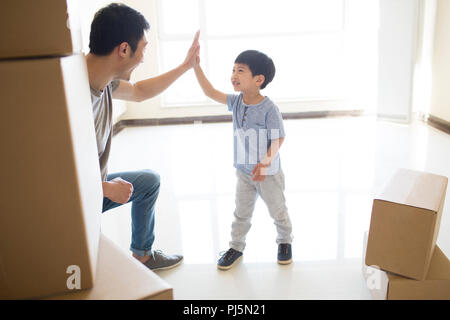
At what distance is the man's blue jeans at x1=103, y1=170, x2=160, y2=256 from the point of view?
1.74 metres

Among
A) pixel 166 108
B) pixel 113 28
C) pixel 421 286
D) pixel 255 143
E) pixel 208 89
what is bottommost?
pixel 421 286

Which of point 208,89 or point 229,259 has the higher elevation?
point 208,89

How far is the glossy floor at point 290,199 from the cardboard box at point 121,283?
24.6 inches

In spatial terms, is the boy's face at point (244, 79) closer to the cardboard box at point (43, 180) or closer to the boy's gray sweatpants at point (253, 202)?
the boy's gray sweatpants at point (253, 202)

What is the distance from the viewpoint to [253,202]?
1.91 m

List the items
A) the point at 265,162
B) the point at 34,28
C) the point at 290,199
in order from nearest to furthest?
the point at 34,28
the point at 265,162
the point at 290,199

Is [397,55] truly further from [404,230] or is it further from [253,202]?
[404,230]

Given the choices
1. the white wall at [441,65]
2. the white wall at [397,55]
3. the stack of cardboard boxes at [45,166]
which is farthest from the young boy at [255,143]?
the white wall at [397,55]

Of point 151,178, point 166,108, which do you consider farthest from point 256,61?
point 166,108

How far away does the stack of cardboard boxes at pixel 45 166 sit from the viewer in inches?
31.2

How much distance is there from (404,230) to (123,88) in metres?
1.24

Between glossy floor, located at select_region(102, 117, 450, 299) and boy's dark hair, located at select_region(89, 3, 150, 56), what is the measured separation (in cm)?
97

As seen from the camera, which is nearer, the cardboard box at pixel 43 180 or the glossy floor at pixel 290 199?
the cardboard box at pixel 43 180

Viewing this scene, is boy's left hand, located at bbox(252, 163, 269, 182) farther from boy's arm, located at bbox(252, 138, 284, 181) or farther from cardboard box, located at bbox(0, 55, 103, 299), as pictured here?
cardboard box, located at bbox(0, 55, 103, 299)
